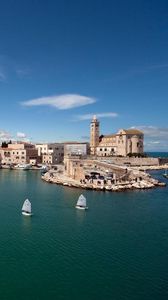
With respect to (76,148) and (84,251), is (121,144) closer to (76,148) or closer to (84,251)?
(76,148)

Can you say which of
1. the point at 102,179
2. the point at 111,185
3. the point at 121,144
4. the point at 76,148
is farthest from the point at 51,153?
the point at 111,185

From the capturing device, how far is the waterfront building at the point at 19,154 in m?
63.4

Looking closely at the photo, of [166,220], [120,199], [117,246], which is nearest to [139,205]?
[120,199]

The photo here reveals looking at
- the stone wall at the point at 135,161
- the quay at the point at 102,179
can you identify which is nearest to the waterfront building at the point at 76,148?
the stone wall at the point at 135,161

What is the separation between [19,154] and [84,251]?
50878 mm

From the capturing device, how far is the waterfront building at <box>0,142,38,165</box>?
2495 inches

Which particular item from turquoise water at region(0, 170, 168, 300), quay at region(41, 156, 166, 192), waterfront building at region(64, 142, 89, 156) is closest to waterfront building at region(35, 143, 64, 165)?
waterfront building at region(64, 142, 89, 156)

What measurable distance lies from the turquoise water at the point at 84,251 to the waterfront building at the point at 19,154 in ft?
125

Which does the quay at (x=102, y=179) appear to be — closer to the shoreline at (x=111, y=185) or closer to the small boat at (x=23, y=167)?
the shoreline at (x=111, y=185)

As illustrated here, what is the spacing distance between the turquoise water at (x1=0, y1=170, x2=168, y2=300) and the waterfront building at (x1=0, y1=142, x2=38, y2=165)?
3809 cm

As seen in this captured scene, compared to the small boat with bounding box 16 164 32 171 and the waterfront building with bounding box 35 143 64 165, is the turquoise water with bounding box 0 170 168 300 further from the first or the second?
the waterfront building with bounding box 35 143 64 165

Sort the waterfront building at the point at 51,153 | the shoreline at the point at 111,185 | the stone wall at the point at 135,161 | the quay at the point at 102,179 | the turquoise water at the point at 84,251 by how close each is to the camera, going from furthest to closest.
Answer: the waterfront building at the point at 51,153, the stone wall at the point at 135,161, the quay at the point at 102,179, the shoreline at the point at 111,185, the turquoise water at the point at 84,251

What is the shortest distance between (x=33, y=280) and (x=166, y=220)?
11285mm

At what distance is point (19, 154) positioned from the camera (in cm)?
6384
